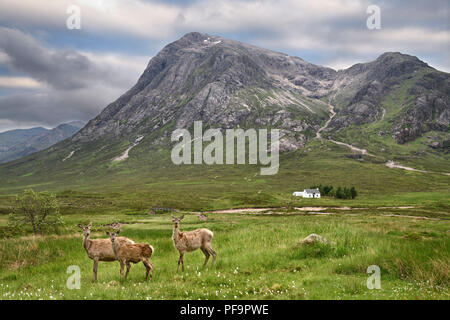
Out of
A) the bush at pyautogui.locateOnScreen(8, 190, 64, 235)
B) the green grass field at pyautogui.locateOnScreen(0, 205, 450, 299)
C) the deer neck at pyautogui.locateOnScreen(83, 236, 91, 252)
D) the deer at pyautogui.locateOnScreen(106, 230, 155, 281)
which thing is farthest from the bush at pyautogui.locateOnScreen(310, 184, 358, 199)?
the deer neck at pyautogui.locateOnScreen(83, 236, 91, 252)

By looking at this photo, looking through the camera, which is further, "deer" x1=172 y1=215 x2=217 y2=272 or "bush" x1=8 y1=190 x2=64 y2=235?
"bush" x1=8 y1=190 x2=64 y2=235

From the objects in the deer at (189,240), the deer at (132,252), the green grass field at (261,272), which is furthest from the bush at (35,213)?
the deer at (189,240)

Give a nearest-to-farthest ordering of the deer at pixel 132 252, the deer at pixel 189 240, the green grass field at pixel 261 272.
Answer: the green grass field at pixel 261 272 → the deer at pixel 132 252 → the deer at pixel 189 240

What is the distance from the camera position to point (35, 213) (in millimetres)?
43969

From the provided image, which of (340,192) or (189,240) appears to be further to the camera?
(340,192)

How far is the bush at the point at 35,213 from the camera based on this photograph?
43.3m

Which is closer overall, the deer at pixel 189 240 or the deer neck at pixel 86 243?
the deer neck at pixel 86 243

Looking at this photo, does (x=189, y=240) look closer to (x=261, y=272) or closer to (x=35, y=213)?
(x=261, y=272)

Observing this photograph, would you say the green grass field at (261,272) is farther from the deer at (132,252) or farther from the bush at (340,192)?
the bush at (340,192)

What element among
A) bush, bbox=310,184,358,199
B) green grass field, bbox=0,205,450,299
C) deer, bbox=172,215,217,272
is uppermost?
deer, bbox=172,215,217,272

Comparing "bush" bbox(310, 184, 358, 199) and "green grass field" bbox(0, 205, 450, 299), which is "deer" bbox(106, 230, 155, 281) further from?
"bush" bbox(310, 184, 358, 199)

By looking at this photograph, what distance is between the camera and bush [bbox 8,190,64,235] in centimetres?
4327

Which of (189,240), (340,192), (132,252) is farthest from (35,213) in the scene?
(340,192)
